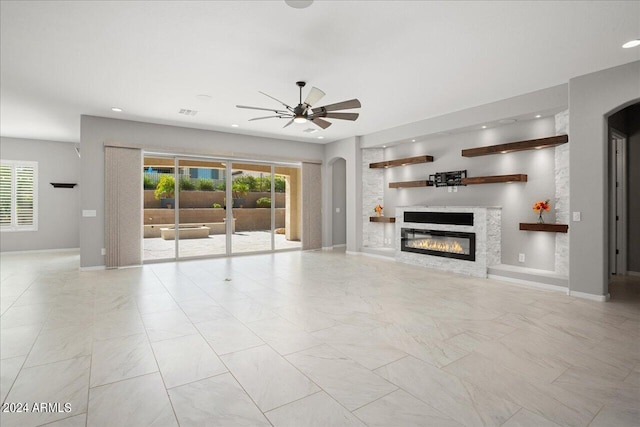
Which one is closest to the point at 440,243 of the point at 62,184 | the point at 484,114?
the point at 484,114

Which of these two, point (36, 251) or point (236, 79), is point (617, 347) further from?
point (36, 251)

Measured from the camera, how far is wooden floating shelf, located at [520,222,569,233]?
191 inches

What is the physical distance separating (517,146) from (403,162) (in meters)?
2.42

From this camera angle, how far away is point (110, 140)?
6500 millimetres

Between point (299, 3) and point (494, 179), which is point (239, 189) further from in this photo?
point (299, 3)

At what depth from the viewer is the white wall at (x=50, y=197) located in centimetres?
847

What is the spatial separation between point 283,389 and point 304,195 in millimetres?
6965

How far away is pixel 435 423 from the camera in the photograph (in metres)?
1.91

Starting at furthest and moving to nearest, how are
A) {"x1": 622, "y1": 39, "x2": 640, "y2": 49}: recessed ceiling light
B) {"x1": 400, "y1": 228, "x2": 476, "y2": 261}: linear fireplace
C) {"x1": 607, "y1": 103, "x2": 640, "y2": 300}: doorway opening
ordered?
{"x1": 400, "y1": 228, "x2": 476, "y2": 261}: linear fireplace, {"x1": 607, "y1": 103, "x2": 640, "y2": 300}: doorway opening, {"x1": 622, "y1": 39, "x2": 640, "y2": 49}: recessed ceiling light

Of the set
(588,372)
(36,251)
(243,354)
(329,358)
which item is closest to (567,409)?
(588,372)

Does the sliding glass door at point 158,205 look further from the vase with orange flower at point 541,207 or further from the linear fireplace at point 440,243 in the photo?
the vase with orange flower at point 541,207

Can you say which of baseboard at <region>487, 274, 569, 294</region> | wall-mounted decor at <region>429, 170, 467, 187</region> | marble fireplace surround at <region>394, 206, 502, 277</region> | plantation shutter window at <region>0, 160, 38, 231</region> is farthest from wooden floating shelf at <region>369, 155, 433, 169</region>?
plantation shutter window at <region>0, 160, 38, 231</region>

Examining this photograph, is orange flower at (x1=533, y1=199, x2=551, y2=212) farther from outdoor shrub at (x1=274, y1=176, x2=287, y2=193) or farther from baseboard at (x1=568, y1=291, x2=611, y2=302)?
outdoor shrub at (x1=274, y1=176, x2=287, y2=193)

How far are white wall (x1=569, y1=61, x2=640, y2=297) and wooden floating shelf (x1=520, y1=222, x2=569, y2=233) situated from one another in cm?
27
